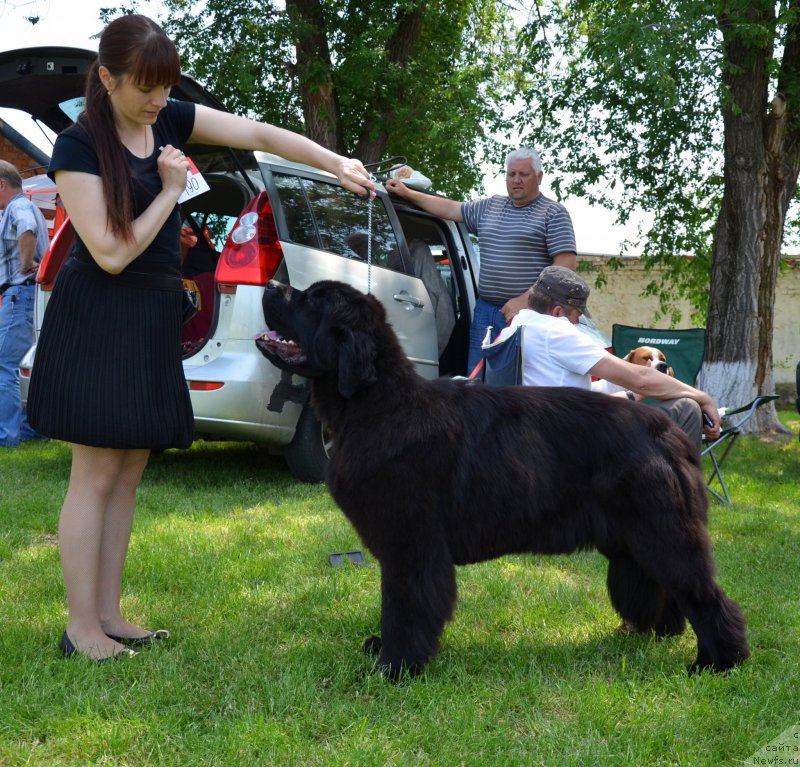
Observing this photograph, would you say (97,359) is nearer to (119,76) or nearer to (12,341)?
(119,76)

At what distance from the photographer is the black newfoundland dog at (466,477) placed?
2908mm

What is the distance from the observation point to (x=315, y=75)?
10625mm

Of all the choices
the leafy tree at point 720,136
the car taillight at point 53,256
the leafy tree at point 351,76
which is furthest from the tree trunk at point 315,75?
the car taillight at point 53,256

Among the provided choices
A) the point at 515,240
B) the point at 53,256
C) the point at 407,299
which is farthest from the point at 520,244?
the point at 53,256

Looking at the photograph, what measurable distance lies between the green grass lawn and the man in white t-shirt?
95 centimetres

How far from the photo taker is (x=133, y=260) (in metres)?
2.90

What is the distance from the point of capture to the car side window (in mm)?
5453

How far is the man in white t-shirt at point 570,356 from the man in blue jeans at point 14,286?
481 cm

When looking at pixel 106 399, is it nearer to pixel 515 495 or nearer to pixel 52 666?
pixel 52 666

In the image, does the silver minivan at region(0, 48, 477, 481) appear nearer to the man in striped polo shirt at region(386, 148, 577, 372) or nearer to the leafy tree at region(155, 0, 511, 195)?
the man in striped polo shirt at region(386, 148, 577, 372)

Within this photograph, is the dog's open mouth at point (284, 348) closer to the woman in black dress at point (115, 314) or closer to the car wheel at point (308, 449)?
the woman in black dress at point (115, 314)

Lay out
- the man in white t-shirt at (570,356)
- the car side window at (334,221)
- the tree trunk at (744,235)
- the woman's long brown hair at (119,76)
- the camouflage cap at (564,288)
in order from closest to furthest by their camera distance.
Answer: the woman's long brown hair at (119,76) → the man in white t-shirt at (570,356) → the camouflage cap at (564,288) → the car side window at (334,221) → the tree trunk at (744,235)

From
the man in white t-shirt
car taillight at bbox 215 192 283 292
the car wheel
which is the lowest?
the car wheel

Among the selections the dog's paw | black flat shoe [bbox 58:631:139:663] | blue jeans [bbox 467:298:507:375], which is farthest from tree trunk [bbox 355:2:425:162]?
black flat shoe [bbox 58:631:139:663]
